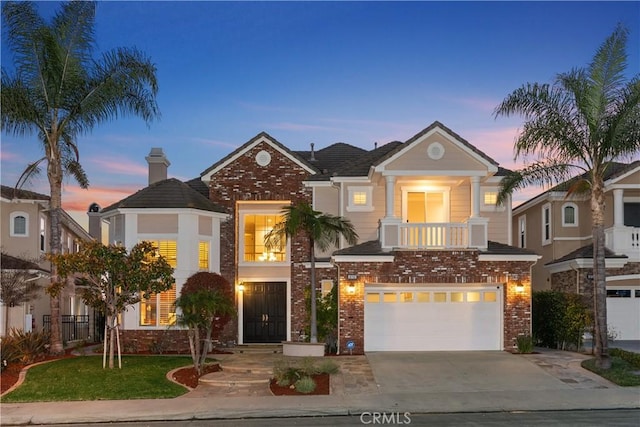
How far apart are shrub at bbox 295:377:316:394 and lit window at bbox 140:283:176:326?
7.74m

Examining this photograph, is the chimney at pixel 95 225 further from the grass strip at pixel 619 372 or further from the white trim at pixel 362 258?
the grass strip at pixel 619 372

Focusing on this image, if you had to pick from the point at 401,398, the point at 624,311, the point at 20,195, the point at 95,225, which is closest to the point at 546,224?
the point at 624,311

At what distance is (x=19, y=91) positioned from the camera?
18.9 m

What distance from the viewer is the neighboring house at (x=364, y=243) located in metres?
20.0

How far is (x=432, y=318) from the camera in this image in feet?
66.6

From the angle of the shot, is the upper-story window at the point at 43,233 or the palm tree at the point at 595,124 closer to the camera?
the palm tree at the point at 595,124

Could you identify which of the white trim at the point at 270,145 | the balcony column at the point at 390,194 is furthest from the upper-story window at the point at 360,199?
the white trim at the point at 270,145

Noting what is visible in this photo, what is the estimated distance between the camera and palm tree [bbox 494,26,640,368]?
16531 millimetres

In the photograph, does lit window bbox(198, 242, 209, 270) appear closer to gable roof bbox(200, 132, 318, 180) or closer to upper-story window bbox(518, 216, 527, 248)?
gable roof bbox(200, 132, 318, 180)

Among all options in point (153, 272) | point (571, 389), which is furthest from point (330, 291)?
point (571, 389)

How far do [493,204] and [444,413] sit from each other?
1088 cm

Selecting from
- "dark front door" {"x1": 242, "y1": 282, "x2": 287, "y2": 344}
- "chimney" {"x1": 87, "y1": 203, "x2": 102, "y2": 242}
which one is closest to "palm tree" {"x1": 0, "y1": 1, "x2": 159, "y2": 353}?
"dark front door" {"x1": 242, "y1": 282, "x2": 287, "y2": 344}

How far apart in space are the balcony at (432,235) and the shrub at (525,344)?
3.02 meters

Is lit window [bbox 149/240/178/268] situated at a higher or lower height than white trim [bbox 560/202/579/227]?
lower
